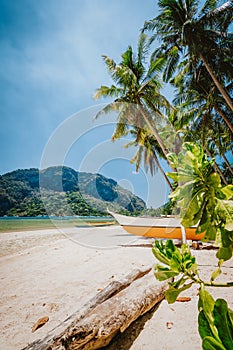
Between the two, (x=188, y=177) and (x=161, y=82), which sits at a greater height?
Answer: (x=161, y=82)

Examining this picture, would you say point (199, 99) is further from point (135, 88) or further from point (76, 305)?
point (76, 305)

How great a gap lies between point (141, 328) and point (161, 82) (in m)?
10.0

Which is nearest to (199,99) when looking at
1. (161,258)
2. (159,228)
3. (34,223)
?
(159,228)

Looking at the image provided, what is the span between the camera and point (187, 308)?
1.94m

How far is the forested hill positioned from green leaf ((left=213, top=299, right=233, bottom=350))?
32792 millimetres

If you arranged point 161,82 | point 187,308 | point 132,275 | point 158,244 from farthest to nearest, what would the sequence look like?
point 161,82
point 132,275
point 187,308
point 158,244

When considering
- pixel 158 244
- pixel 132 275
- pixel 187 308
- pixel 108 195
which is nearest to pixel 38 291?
pixel 132 275

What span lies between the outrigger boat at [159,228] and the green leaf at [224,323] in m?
5.66

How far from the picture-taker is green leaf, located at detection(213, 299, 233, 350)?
0.41 m

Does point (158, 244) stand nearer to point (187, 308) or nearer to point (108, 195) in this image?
point (187, 308)

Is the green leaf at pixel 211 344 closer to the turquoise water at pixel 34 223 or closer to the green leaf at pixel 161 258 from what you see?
the green leaf at pixel 161 258

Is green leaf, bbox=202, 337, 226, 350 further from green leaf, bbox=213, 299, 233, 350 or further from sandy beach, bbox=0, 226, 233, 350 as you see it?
sandy beach, bbox=0, 226, 233, 350

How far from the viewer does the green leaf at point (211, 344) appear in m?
0.39

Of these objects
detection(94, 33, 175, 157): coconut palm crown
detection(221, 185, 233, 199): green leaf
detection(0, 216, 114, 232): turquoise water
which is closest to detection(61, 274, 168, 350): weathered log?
detection(221, 185, 233, 199): green leaf
